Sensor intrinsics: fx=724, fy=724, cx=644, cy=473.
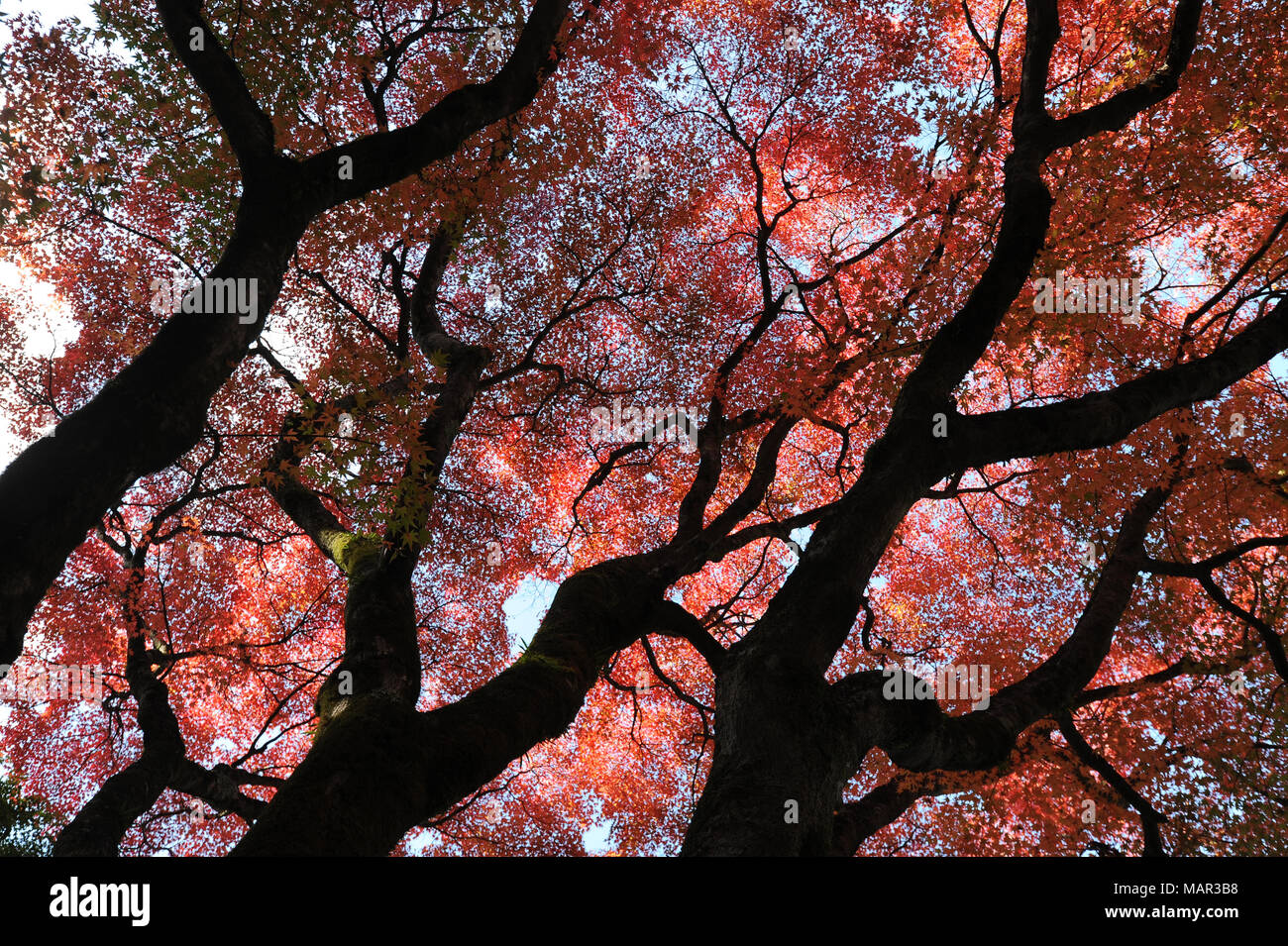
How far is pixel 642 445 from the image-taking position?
44.9 ft

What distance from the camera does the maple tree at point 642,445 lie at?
588 centimetres

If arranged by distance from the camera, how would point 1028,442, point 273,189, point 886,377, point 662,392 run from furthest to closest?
point 662,392, point 886,377, point 1028,442, point 273,189

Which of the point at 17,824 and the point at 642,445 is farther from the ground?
the point at 642,445

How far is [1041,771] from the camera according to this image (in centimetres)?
1273

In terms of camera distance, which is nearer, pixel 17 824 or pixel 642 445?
pixel 17 824

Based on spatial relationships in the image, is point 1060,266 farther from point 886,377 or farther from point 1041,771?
point 1041,771

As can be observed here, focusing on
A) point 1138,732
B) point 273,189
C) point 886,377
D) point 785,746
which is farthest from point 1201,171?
point 273,189

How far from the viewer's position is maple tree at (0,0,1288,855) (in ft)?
19.3

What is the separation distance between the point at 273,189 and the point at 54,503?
3048 millimetres

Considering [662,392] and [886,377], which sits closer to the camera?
[886,377]

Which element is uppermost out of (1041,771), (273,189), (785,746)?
(273,189)
